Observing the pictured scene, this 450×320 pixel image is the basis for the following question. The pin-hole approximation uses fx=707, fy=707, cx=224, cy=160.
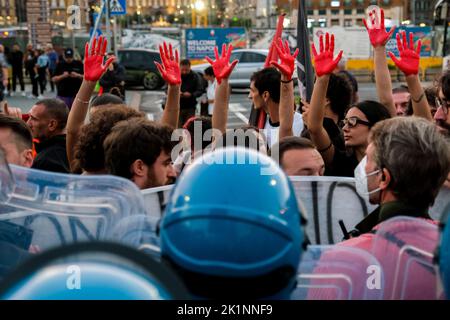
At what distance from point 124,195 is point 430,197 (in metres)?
0.85

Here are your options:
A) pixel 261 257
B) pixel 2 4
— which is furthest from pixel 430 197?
pixel 2 4

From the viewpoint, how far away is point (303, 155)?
300 centimetres

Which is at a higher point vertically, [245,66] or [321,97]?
[321,97]

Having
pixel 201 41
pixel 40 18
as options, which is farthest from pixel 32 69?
pixel 40 18

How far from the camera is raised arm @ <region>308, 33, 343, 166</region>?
3.61 meters

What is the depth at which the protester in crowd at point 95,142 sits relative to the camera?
304 centimetres

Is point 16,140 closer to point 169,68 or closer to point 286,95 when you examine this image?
point 169,68

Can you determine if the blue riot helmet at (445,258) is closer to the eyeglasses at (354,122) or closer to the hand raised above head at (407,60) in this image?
the eyeglasses at (354,122)

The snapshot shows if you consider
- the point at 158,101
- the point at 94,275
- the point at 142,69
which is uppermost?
the point at 94,275

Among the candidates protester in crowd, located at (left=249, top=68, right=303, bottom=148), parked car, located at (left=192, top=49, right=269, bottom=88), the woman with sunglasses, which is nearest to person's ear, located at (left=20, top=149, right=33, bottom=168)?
the woman with sunglasses

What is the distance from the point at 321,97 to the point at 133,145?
1324mm

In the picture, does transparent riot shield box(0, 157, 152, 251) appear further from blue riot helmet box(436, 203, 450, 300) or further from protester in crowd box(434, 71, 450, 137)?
protester in crowd box(434, 71, 450, 137)

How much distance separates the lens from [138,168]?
261 centimetres
